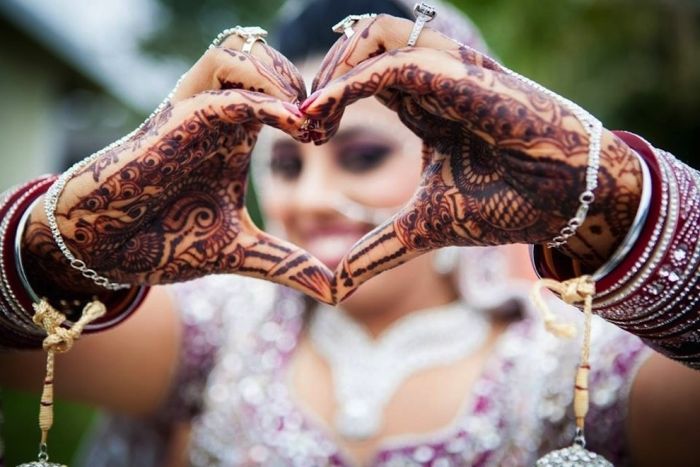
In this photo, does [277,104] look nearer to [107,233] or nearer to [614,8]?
[107,233]

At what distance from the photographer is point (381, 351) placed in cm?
160

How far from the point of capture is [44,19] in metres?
6.07

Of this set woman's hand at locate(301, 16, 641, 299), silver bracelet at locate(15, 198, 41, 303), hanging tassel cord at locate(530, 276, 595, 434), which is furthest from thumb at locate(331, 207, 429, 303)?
silver bracelet at locate(15, 198, 41, 303)

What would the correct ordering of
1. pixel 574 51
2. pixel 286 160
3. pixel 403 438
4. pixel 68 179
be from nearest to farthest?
pixel 68 179
pixel 403 438
pixel 286 160
pixel 574 51

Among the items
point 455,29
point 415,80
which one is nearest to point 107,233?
point 415,80

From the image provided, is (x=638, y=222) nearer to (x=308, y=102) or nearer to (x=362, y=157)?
(x=308, y=102)

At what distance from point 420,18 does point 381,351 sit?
35.7 inches

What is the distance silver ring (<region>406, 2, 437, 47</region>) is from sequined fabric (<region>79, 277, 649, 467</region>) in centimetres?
78

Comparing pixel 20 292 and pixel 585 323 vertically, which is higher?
pixel 585 323

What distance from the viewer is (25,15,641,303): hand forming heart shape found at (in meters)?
0.83

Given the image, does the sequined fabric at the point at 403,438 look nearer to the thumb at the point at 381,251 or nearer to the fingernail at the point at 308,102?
the thumb at the point at 381,251

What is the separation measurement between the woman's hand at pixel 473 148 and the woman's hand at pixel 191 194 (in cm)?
9

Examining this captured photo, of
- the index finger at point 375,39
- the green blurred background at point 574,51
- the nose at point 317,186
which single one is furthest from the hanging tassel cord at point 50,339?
the green blurred background at point 574,51

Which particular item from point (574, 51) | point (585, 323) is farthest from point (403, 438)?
point (574, 51)
